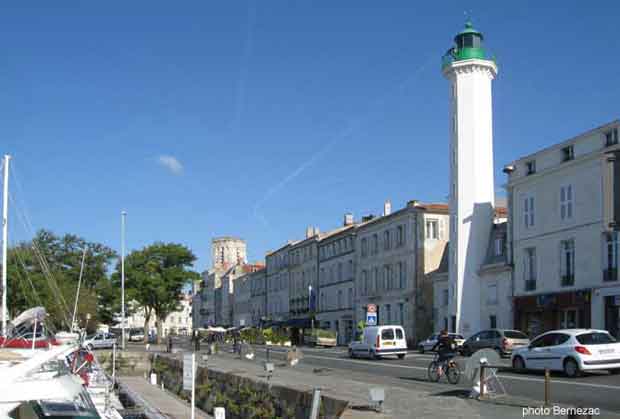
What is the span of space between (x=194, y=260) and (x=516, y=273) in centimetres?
3840

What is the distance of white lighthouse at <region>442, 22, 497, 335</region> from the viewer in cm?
5709

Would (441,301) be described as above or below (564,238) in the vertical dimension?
below

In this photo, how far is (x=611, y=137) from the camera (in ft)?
143

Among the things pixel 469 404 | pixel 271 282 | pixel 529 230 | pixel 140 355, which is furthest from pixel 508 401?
pixel 271 282

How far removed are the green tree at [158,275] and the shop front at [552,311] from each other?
1509 inches

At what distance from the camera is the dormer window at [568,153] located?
156 feet

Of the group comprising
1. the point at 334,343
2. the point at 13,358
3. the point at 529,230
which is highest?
the point at 529,230

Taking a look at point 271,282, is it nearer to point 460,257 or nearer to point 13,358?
point 460,257

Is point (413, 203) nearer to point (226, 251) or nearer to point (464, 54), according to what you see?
point (464, 54)

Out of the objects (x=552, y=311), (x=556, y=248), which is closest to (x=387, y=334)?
(x=552, y=311)

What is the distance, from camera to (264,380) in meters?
25.5

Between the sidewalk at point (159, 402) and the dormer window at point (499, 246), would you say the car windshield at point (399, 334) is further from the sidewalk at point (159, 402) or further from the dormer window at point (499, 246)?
the sidewalk at point (159, 402)

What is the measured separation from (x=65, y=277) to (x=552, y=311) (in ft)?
156

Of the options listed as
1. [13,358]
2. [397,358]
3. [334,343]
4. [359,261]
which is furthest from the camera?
[359,261]
